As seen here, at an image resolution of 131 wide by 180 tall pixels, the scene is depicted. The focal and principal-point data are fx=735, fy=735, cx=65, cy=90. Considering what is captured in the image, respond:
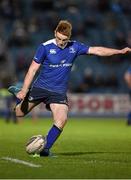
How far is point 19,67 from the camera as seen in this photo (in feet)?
107

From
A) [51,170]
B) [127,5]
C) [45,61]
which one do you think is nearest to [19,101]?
[45,61]

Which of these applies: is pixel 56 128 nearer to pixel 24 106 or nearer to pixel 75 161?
pixel 24 106

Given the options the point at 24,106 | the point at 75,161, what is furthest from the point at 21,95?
the point at 75,161

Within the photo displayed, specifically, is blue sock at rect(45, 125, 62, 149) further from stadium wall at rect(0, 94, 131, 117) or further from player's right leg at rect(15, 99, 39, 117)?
stadium wall at rect(0, 94, 131, 117)

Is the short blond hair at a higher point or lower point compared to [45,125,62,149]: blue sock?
higher

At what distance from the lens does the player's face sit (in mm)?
12508

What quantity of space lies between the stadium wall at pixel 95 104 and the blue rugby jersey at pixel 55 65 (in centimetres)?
1861

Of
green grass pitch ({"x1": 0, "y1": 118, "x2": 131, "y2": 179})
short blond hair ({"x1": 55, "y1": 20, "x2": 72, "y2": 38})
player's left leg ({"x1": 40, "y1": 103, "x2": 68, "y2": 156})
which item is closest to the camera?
green grass pitch ({"x1": 0, "y1": 118, "x2": 131, "y2": 179})

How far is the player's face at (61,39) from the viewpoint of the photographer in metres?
12.5

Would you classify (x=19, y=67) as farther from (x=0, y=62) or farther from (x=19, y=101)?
(x=19, y=101)

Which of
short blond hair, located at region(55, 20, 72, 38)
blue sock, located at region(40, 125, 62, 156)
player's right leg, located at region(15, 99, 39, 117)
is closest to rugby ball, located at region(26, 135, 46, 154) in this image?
blue sock, located at region(40, 125, 62, 156)

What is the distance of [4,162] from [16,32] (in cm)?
2239

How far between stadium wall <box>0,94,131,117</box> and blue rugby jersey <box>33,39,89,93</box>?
18.6 meters

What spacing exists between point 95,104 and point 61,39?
19208 mm
